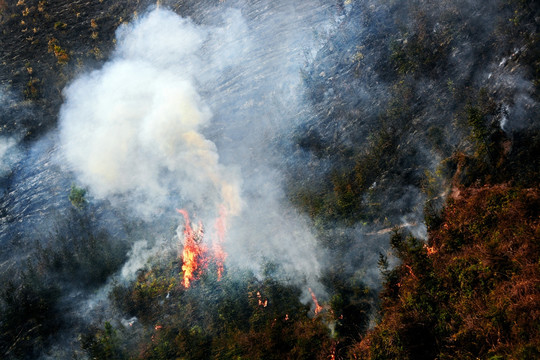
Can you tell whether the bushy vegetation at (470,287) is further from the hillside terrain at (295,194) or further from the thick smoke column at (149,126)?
the thick smoke column at (149,126)

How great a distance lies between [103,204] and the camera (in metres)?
24.7

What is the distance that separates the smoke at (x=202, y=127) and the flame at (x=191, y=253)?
1071 millimetres

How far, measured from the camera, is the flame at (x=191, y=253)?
2082 centimetres

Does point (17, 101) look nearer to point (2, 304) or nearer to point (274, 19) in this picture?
point (2, 304)

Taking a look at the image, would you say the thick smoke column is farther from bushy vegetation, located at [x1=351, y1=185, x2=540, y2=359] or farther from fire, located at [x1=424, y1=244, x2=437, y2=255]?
bushy vegetation, located at [x1=351, y1=185, x2=540, y2=359]

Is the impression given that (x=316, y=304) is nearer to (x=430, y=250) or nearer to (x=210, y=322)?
(x=210, y=322)

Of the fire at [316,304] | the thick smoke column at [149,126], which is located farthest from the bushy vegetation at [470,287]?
the thick smoke column at [149,126]

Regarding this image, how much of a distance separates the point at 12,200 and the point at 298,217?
19.0 meters

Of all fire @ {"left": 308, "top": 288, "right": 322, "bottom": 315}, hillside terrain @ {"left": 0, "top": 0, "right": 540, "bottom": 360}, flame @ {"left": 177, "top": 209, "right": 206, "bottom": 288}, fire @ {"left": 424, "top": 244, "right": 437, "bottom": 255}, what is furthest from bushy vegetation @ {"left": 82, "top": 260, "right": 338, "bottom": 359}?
fire @ {"left": 424, "top": 244, "right": 437, "bottom": 255}

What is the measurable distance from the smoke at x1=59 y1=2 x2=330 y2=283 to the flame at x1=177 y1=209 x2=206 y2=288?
1.07 metres

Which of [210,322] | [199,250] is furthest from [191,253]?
[210,322]

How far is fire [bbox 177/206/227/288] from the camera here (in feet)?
68.3

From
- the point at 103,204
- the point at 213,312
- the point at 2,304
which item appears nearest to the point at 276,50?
the point at 103,204

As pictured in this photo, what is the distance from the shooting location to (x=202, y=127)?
981 inches
